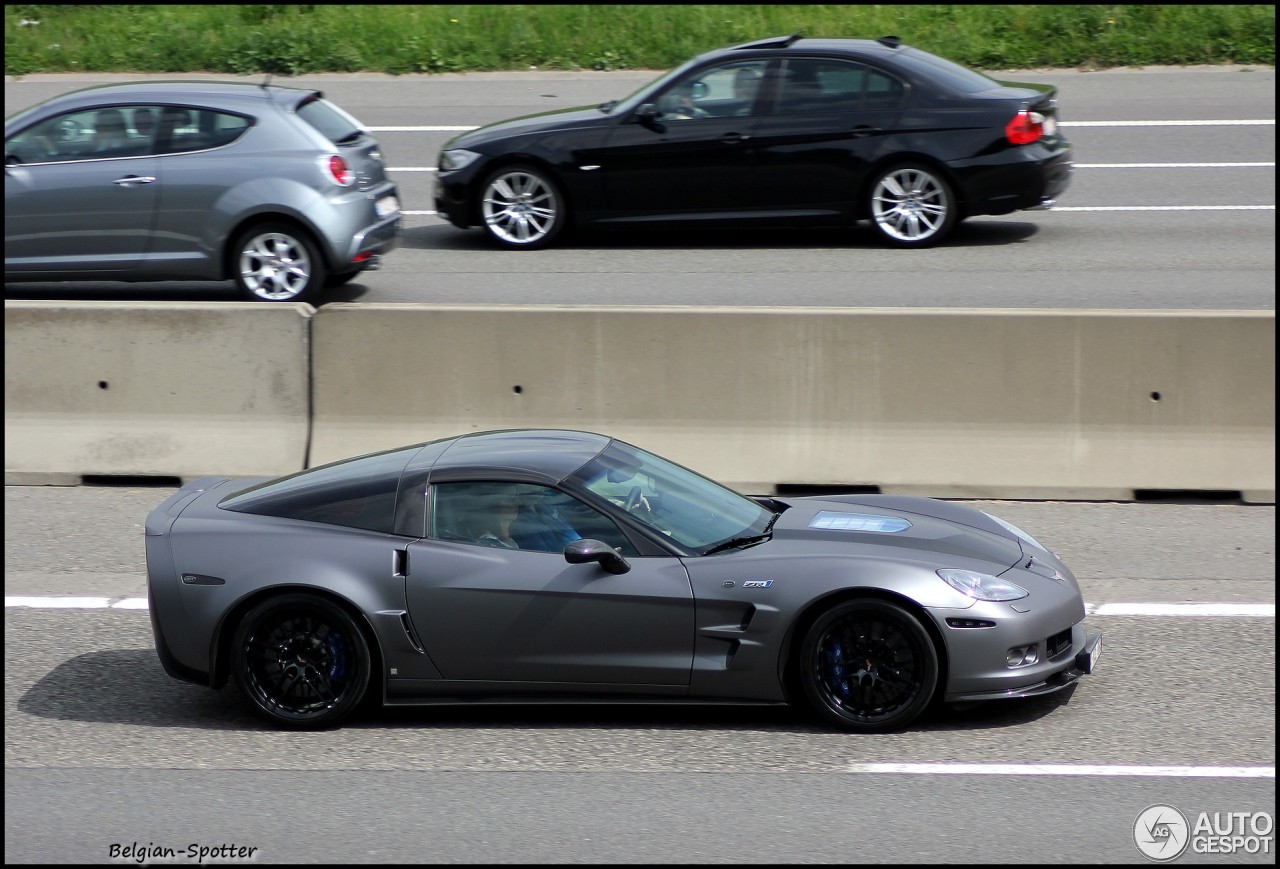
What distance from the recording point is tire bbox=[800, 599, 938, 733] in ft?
19.1

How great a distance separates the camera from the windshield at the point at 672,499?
6.18 metres

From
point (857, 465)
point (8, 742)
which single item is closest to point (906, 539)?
point (857, 465)

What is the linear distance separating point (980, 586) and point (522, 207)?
8.86m

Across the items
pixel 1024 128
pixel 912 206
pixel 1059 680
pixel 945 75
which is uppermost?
pixel 945 75

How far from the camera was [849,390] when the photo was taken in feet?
30.1

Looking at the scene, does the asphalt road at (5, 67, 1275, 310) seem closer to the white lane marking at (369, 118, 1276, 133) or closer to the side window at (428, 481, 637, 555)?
the white lane marking at (369, 118, 1276, 133)

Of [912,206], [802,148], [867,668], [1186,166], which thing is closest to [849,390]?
[867,668]

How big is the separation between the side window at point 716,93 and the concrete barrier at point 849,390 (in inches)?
189

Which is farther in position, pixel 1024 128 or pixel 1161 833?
pixel 1024 128

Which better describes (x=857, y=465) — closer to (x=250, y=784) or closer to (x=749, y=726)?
(x=749, y=726)

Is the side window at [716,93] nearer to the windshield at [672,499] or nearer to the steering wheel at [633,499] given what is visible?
the windshield at [672,499]

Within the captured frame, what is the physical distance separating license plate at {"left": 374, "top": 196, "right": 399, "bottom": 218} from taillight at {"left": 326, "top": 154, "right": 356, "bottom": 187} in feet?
1.17

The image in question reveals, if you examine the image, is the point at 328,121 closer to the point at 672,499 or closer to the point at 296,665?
the point at 672,499

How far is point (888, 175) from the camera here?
13.5 m
